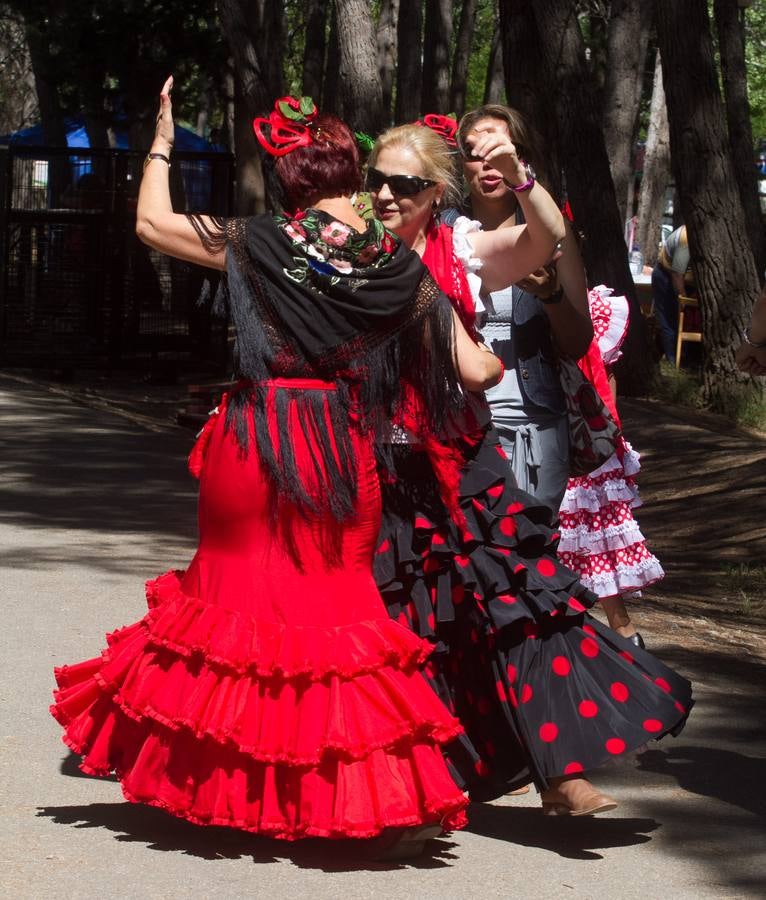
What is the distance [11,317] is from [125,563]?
904 cm

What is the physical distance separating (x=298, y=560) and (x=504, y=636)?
2.06ft

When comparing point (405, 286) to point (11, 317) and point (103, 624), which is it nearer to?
point (103, 624)

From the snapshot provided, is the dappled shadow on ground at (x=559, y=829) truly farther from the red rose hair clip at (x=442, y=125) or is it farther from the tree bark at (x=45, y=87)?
the tree bark at (x=45, y=87)

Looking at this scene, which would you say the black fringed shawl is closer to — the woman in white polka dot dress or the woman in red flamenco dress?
the woman in red flamenco dress

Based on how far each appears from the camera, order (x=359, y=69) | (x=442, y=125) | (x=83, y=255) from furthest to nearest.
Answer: (x=83, y=255) < (x=359, y=69) < (x=442, y=125)

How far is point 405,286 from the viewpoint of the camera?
13.9ft

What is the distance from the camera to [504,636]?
4.50m

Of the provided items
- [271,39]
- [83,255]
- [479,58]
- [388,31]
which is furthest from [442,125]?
[479,58]

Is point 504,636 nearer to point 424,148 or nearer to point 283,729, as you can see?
point 283,729

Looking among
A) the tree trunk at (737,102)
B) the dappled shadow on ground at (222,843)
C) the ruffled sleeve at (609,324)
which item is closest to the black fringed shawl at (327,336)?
the dappled shadow on ground at (222,843)

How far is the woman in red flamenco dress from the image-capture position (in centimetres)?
409

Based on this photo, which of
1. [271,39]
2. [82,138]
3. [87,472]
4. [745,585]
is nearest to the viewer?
[745,585]

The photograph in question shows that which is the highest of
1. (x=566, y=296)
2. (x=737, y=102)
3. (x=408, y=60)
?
(x=408, y=60)

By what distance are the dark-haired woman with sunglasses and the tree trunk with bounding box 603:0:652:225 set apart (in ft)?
45.9
